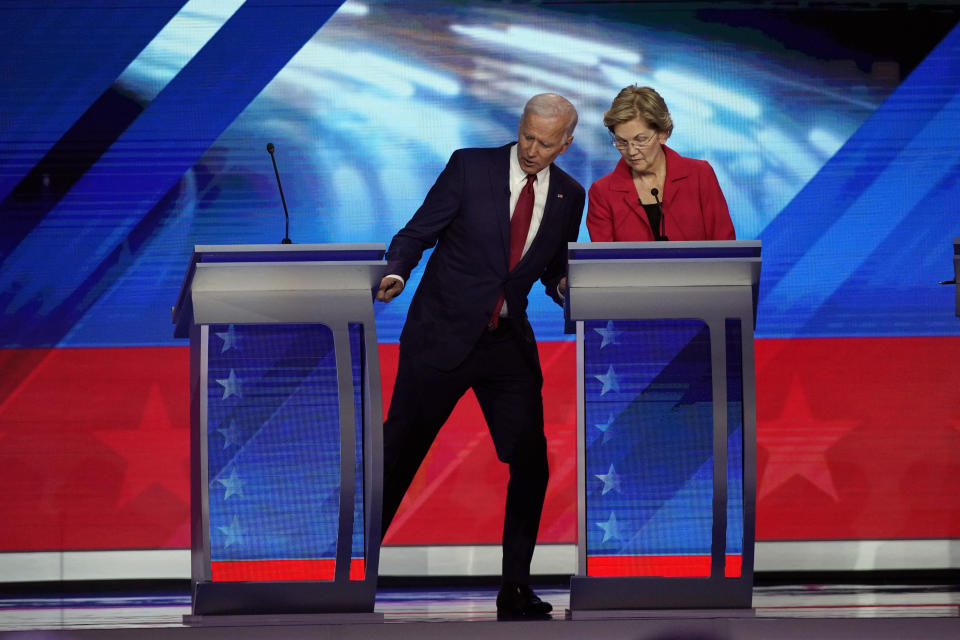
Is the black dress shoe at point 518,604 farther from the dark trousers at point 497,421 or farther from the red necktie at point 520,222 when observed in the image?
the red necktie at point 520,222

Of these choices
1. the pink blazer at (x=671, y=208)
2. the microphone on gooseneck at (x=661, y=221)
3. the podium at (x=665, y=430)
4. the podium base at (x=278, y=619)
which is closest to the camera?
the podium base at (x=278, y=619)

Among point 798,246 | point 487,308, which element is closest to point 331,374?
point 487,308

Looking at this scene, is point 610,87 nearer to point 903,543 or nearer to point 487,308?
point 487,308

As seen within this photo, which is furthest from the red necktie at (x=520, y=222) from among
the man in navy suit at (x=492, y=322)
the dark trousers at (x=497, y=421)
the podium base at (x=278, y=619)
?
the podium base at (x=278, y=619)

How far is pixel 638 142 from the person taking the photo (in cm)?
296

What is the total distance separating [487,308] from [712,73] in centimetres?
186

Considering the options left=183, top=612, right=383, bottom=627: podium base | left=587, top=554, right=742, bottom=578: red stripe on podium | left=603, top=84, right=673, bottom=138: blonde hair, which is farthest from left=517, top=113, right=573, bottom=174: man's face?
left=183, top=612, right=383, bottom=627: podium base

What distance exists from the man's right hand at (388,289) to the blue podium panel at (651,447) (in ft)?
1.47

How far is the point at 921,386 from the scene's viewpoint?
4422mm

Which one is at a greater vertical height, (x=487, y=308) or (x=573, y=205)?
(x=573, y=205)

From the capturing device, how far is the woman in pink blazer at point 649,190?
295cm

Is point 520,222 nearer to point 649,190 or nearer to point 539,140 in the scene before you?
point 539,140

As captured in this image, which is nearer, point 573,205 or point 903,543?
point 573,205

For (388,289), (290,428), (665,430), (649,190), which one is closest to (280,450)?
(290,428)
